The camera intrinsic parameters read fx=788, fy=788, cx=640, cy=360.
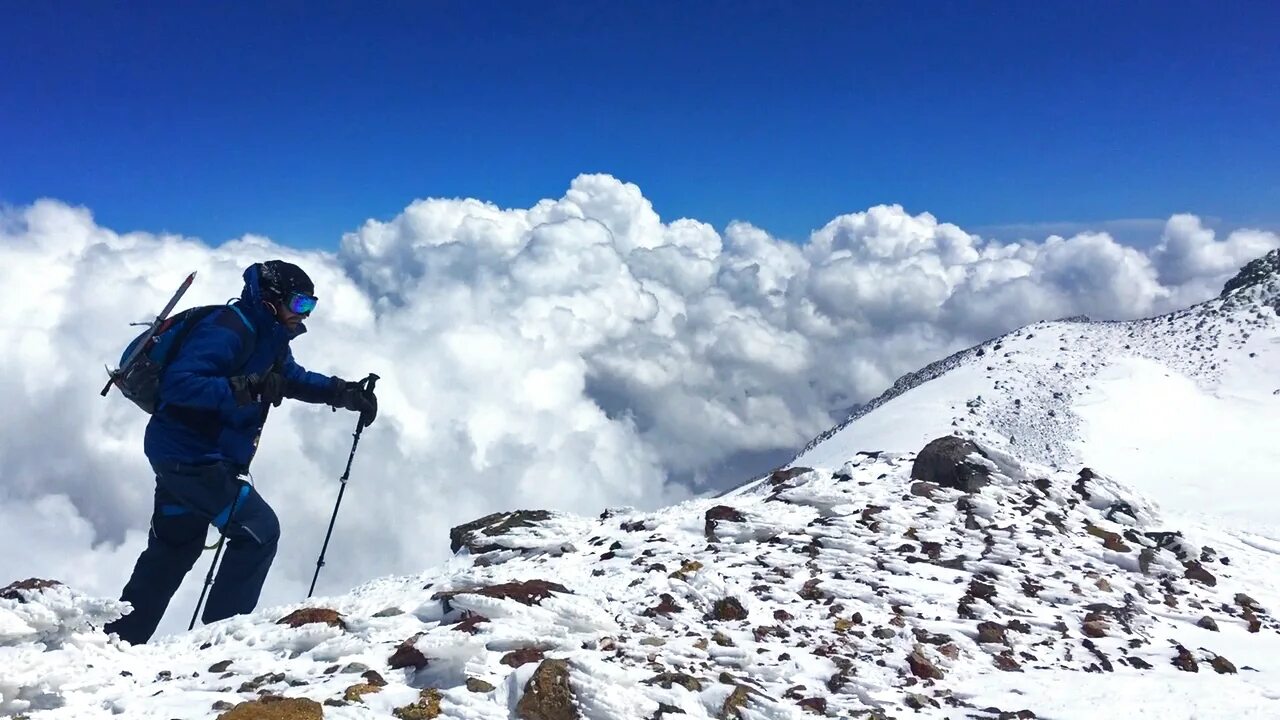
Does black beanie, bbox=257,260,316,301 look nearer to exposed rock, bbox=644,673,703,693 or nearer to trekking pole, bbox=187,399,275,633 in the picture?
trekking pole, bbox=187,399,275,633

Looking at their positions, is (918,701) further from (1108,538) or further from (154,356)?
(154,356)

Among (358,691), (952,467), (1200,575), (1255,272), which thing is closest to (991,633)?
(1200,575)

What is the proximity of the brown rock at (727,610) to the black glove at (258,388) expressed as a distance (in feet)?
16.2

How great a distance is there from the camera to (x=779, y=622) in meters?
7.92

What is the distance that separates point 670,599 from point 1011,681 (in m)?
3.24

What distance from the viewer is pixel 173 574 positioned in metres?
7.69

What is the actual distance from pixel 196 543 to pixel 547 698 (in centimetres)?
448

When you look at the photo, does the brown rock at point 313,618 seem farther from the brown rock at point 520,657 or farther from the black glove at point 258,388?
the black glove at point 258,388

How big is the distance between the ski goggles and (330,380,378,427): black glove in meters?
1.16

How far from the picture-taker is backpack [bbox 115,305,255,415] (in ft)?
24.7

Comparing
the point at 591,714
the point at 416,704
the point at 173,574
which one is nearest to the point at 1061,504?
the point at 591,714

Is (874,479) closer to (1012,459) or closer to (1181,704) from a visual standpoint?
(1012,459)

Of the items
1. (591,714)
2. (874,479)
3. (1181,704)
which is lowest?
(1181,704)

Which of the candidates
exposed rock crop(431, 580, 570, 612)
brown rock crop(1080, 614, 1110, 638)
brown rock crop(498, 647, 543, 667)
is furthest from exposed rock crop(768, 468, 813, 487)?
brown rock crop(498, 647, 543, 667)
